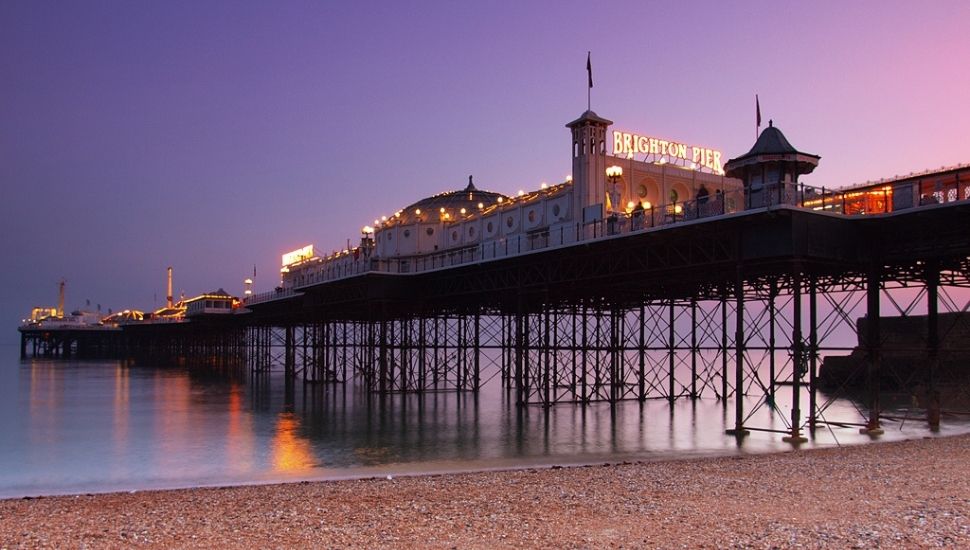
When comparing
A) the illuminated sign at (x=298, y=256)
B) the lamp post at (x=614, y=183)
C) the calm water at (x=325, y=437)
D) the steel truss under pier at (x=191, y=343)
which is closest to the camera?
the calm water at (x=325, y=437)

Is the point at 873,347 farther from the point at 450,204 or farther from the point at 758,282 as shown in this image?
the point at 450,204

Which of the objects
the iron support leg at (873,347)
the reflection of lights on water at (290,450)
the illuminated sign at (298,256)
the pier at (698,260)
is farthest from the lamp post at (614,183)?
the illuminated sign at (298,256)

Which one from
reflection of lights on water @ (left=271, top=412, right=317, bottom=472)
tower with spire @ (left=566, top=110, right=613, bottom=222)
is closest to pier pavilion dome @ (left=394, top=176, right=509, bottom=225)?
tower with spire @ (left=566, top=110, right=613, bottom=222)

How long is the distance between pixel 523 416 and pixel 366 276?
47.9 feet

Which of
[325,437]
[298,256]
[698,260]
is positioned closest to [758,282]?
[698,260]

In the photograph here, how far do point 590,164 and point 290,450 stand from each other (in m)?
19.3

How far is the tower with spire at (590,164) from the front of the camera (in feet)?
129

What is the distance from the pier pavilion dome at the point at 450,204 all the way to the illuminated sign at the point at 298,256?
107 ft

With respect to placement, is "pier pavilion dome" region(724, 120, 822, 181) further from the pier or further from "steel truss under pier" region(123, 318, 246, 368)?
"steel truss under pier" region(123, 318, 246, 368)

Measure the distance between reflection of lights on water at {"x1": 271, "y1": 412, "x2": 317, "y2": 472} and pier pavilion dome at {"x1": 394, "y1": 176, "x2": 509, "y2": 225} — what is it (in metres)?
22.8

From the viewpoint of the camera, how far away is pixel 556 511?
15117 mm

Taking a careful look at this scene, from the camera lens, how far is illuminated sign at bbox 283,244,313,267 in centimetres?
9144

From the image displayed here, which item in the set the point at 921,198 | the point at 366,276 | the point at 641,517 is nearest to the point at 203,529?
the point at 641,517

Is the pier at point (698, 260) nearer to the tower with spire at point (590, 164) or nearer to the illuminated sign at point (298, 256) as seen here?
the tower with spire at point (590, 164)
